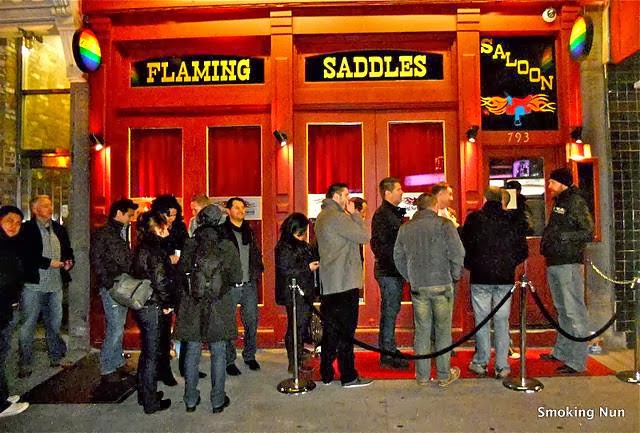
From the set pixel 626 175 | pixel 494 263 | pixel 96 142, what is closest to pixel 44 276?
pixel 96 142

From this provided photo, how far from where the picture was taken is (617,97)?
7707 millimetres

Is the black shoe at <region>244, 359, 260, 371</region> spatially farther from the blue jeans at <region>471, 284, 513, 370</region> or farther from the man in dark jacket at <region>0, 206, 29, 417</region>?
the blue jeans at <region>471, 284, 513, 370</region>

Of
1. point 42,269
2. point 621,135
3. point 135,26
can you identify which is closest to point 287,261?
point 42,269

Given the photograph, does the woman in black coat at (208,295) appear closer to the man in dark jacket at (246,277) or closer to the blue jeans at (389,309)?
the man in dark jacket at (246,277)

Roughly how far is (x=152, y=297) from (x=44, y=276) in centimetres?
243

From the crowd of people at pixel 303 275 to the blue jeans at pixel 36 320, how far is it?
2 cm

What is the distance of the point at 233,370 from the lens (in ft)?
21.4

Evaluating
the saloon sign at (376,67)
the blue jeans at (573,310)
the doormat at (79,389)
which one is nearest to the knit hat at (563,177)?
the blue jeans at (573,310)

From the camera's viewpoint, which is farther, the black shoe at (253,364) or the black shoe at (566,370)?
the black shoe at (253,364)

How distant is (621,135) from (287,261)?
202 inches

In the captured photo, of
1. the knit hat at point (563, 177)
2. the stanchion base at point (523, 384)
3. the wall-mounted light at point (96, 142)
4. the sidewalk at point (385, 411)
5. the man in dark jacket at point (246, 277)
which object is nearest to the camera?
the sidewalk at point (385, 411)

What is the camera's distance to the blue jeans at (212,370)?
5.17 metres

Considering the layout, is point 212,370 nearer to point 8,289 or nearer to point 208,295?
point 208,295

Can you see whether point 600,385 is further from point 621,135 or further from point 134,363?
point 134,363
